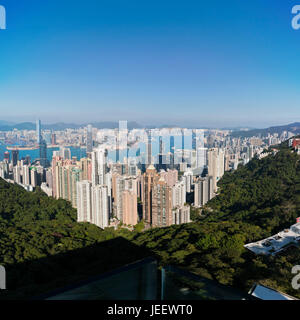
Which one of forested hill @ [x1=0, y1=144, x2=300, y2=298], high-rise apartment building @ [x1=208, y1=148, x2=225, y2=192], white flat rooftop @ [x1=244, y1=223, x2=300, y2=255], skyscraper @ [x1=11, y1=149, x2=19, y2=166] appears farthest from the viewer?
high-rise apartment building @ [x1=208, y1=148, x2=225, y2=192]

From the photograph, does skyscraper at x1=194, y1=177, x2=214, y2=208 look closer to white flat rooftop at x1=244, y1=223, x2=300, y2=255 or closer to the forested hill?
the forested hill

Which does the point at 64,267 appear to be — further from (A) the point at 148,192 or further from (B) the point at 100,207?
(A) the point at 148,192

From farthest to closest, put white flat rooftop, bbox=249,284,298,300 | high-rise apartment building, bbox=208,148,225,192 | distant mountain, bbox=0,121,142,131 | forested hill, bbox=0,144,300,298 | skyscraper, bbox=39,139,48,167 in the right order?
1. high-rise apartment building, bbox=208,148,225,192
2. skyscraper, bbox=39,139,48,167
3. distant mountain, bbox=0,121,142,131
4. forested hill, bbox=0,144,300,298
5. white flat rooftop, bbox=249,284,298,300

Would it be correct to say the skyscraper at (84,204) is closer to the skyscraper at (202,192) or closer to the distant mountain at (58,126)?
the distant mountain at (58,126)

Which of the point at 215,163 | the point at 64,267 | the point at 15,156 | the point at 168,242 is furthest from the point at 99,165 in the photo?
the point at 64,267

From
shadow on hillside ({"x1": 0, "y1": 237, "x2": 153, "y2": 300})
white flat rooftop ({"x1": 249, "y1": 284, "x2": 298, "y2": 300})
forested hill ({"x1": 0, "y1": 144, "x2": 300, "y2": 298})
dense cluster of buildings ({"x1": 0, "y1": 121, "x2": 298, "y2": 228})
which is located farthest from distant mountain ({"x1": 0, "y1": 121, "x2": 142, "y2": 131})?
white flat rooftop ({"x1": 249, "y1": 284, "x2": 298, "y2": 300})
